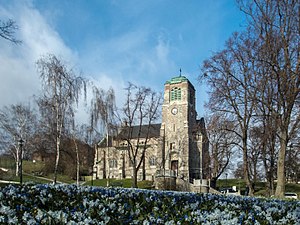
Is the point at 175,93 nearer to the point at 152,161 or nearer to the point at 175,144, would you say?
the point at 175,144

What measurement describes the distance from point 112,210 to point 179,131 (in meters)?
52.6

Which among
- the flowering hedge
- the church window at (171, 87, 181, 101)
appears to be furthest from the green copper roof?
the flowering hedge

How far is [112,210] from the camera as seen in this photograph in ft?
14.1

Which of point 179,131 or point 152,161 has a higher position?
point 179,131

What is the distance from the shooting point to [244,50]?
1789 centimetres

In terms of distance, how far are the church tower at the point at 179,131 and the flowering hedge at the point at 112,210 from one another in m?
48.0

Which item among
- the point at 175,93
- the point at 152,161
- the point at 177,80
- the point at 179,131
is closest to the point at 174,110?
the point at 175,93

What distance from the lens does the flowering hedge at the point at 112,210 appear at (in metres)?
3.46

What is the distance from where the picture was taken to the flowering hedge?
3.46 m

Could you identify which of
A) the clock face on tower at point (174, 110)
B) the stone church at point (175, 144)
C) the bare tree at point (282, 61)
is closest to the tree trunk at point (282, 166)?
the bare tree at point (282, 61)

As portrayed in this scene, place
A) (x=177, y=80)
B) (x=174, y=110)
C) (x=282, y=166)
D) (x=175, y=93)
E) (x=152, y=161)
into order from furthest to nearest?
(x=152, y=161), (x=177, y=80), (x=175, y=93), (x=174, y=110), (x=282, y=166)

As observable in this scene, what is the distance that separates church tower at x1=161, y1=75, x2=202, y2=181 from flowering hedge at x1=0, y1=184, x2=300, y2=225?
48.0 m

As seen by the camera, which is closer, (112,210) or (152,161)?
(112,210)

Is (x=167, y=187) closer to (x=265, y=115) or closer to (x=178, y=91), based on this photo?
(x=265, y=115)
